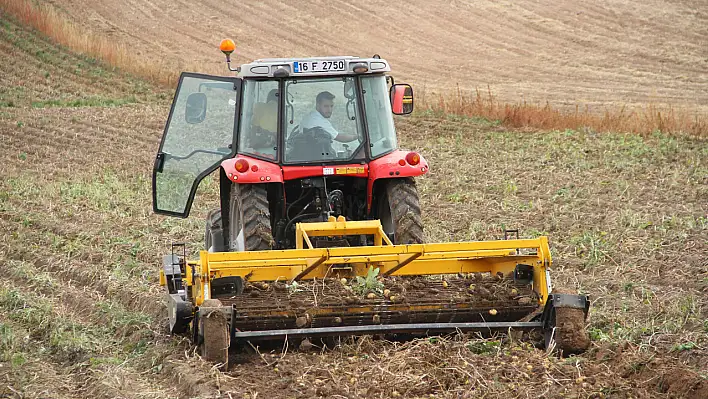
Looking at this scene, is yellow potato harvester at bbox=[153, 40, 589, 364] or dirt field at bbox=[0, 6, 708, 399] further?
yellow potato harvester at bbox=[153, 40, 589, 364]

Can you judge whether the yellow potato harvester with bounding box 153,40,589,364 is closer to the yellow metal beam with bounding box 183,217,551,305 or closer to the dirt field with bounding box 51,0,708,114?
the yellow metal beam with bounding box 183,217,551,305

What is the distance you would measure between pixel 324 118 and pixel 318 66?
388 mm

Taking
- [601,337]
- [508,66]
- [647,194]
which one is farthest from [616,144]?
[508,66]

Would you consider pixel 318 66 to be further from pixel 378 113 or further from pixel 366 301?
pixel 366 301

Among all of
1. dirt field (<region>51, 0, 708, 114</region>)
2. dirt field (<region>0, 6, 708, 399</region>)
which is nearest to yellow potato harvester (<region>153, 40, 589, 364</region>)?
dirt field (<region>0, 6, 708, 399</region>)

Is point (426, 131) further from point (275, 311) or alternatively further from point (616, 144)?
point (275, 311)

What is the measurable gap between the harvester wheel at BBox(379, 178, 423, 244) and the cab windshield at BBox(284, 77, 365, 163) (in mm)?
377

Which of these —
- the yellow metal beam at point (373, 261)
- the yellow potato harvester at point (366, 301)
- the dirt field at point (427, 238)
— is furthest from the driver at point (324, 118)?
the dirt field at point (427, 238)

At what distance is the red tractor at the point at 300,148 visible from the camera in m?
6.96

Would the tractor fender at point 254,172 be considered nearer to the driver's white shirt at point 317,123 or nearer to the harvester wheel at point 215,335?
the driver's white shirt at point 317,123

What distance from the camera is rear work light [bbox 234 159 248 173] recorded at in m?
6.77

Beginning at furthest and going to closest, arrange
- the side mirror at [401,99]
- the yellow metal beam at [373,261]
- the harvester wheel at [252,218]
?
the side mirror at [401,99] → the harvester wheel at [252,218] → the yellow metal beam at [373,261]

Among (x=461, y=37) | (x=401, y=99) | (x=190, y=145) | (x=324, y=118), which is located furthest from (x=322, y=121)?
(x=461, y=37)

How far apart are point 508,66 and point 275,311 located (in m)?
21.5
